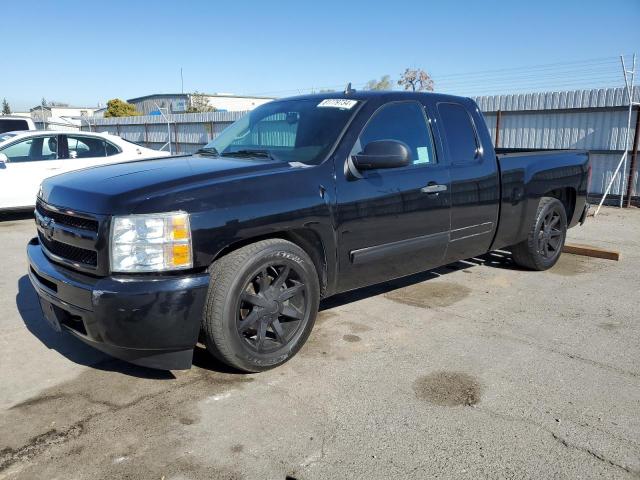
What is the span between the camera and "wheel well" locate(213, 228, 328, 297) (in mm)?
3405

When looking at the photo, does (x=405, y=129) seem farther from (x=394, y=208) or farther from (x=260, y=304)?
→ (x=260, y=304)

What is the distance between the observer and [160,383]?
3.41m

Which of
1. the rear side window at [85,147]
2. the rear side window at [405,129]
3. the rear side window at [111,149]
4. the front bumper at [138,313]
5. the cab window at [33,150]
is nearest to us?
the front bumper at [138,313]

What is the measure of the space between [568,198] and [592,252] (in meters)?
0.94

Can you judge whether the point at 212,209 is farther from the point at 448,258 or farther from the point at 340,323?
the point at 448,258

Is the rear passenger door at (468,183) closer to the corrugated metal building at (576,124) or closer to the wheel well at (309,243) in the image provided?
the wheel well at (309,243)

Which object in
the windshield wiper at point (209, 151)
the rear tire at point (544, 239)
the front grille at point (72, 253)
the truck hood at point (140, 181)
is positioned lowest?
the rear tire at point (544, 239)

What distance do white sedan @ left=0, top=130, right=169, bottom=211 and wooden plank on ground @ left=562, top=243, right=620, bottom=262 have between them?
645 centimetres

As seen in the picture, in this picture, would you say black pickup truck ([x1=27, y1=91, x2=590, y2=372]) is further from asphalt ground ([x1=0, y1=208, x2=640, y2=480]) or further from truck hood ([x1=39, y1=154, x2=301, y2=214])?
asphalt ground ([x1=0, y1=208, x2=640, y2=480])

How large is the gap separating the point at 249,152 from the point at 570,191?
161 inches

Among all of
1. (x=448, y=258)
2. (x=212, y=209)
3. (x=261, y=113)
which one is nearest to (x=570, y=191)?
(x=448, y=258)

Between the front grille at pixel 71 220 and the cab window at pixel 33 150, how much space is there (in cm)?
686

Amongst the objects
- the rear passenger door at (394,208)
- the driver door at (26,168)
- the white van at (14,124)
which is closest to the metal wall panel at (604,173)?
the rear passenger door at (394,208)

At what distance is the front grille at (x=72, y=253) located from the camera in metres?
3.04
